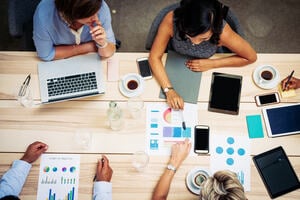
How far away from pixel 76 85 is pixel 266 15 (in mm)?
1812

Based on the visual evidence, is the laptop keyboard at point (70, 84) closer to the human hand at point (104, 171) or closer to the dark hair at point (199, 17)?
the human hand at point (104, 171)

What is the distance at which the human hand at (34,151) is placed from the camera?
1.46 meters

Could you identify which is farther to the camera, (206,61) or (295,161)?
(206,61)

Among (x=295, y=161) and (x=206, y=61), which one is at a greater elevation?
(x=206, y=61)

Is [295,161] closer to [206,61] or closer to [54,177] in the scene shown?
[206,61]

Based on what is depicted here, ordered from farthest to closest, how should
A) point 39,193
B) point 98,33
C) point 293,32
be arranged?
point 293,32 < point 98,33 < point 39,193

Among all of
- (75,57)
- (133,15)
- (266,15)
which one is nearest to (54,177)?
(75,57)

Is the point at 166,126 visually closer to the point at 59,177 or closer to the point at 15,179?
the point at 59,177

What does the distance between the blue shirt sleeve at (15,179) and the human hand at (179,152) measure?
68 cm

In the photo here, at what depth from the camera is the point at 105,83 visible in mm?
1608

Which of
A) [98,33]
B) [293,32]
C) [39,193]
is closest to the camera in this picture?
[39,193]

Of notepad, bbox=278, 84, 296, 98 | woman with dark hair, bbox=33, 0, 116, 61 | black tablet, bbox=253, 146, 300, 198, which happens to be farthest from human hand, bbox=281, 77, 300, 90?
woman with dark hair, bbox=33, 0, 116, 61

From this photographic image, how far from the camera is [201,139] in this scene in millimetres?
1525

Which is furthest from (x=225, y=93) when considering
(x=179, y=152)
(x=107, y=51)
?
(x=107, y=51)
